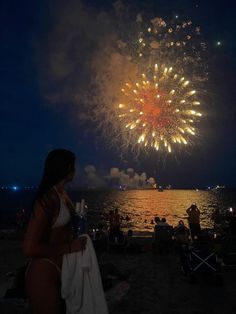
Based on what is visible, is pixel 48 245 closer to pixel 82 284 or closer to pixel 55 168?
pixel 82 284

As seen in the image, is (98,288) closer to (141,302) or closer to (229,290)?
(141,302)

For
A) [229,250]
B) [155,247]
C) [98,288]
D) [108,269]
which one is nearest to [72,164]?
[98,288]

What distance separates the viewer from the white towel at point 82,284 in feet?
8.73

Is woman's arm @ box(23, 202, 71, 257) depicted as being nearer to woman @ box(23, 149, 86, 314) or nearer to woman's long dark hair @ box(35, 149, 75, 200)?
woman @ box(23, 149, 86, 314)

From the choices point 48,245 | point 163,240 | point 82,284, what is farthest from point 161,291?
point 48,245

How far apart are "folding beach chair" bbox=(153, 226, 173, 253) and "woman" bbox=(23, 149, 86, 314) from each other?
37.9 feet

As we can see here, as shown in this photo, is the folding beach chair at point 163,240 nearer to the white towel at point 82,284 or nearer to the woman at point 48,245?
the white towel at point 82,284

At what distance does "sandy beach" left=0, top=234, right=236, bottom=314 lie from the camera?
23.5 feet

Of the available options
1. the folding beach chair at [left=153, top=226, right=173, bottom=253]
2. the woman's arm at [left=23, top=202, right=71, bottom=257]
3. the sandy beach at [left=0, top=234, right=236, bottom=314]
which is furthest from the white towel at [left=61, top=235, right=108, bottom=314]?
the folding beach chair at [left=153, top=226, right=173, bottom=253]

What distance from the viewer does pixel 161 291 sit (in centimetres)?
848

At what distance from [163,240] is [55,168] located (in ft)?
39.2

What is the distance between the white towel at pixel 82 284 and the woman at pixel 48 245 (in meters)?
0.05

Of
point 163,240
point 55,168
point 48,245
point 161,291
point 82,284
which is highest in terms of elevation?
point 55,168

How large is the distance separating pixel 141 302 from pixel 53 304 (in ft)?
18.1
